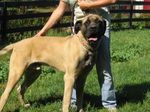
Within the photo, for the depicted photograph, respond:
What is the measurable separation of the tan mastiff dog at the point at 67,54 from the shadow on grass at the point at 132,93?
98 centimetres

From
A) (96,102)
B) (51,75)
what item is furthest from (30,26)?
(96,102)

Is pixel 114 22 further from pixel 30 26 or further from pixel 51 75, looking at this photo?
pixel 51 75

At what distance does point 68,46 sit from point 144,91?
1950mm

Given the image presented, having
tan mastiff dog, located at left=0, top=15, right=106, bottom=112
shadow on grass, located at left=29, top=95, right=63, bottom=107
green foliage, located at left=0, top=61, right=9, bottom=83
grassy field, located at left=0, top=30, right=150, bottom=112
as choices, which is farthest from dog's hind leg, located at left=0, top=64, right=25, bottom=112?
green foliage, located at left=0, top=61, right=9, bottom=83

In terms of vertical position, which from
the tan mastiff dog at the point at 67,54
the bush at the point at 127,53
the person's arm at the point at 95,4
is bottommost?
the bush at the point at 127,53

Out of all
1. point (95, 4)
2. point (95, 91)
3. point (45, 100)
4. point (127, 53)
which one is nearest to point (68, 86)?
point (45, 100)

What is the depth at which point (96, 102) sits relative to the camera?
13.3 ft

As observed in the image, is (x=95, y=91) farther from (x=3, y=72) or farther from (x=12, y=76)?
(x=3, y=72)

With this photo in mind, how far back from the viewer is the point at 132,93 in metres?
4.24

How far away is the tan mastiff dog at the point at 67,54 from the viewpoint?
3.04 metres

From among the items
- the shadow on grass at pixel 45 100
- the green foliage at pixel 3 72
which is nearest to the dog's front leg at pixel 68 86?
the shadow on grass at pixel 45 100

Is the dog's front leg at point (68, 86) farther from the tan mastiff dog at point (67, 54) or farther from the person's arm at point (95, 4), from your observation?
the person's arm at point (95, 4)

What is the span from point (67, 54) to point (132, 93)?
1759mm

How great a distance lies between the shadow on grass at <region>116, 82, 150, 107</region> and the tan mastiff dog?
38.4 inches
